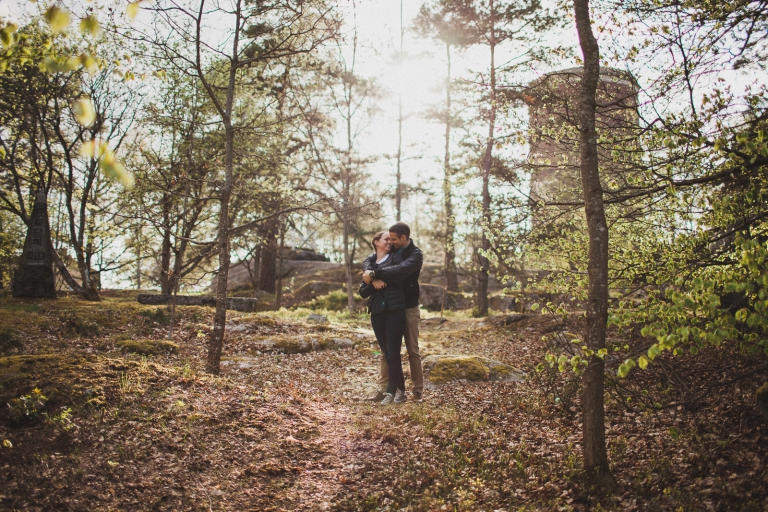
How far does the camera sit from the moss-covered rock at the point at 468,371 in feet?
25.8

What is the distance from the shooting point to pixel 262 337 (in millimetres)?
10945

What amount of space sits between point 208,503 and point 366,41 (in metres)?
18.0

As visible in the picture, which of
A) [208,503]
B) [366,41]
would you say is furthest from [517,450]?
[366,41]

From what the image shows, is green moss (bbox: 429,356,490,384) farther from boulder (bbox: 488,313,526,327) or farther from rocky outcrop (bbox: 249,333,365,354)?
boulder (bbox: 488,313,526,327)

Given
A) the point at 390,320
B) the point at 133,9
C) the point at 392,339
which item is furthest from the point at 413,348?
the point at 133,9

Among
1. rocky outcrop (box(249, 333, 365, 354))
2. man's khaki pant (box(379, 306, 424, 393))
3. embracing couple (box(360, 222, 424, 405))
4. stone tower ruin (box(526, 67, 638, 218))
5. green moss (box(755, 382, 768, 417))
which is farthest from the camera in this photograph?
rocky outcrop (box(249, 333, 365, 354))

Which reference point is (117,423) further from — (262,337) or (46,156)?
(46,156)

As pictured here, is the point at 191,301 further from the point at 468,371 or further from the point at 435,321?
the point at 468,371

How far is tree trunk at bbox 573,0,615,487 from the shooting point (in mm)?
3826

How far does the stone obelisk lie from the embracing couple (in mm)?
9337

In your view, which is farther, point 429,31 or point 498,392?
point 429,31

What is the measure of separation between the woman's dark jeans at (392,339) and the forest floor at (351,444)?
1.45 ft

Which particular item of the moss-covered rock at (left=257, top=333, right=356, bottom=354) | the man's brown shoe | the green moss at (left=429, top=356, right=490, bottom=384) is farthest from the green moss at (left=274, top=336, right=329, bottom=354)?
the man's brown shoe

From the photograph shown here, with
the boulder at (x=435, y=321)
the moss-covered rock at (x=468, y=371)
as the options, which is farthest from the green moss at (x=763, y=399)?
the boulder at (x=435, y=321)
